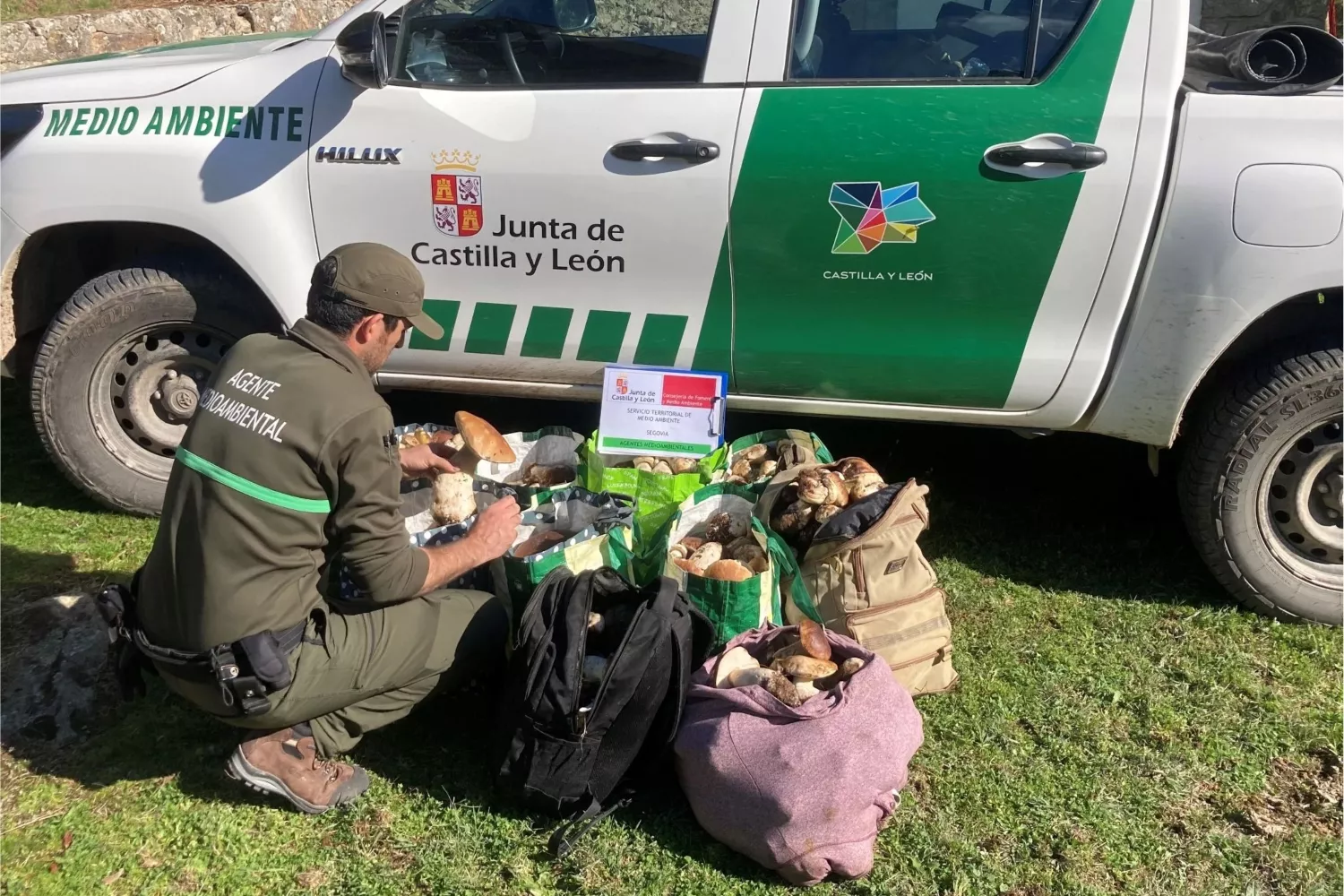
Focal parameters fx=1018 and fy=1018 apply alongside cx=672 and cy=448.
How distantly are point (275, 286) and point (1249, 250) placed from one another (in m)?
2.90

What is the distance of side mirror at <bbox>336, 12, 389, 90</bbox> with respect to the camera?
2973 mm

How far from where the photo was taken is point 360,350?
238 cm

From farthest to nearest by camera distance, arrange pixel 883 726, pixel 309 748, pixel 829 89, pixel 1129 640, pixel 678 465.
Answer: pixel 678 465, pixel 1129 640, pixel 829 89, pixel 309 748, pixel 883 726

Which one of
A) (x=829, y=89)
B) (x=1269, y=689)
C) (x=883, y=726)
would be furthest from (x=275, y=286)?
(x=1269, y=689)

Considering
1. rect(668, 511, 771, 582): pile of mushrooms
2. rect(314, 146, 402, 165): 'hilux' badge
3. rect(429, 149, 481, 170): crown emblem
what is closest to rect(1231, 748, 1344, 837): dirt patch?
rect(668, 511, 771, 582): pile of mushrooms

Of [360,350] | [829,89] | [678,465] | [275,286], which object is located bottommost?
[678,465]

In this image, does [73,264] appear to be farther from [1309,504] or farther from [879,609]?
[1309,504]

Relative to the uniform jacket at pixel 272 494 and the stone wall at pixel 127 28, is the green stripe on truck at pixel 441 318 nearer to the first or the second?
the uniform jacket at pixel 272 494

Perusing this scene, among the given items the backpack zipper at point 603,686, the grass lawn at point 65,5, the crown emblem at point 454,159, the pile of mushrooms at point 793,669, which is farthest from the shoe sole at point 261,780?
the grass lawn at point 65,5

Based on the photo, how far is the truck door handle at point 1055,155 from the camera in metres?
2.78

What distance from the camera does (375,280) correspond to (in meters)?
2.31

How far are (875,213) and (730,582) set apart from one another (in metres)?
1.14

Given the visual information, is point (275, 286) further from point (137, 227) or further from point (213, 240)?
point (137, 227)

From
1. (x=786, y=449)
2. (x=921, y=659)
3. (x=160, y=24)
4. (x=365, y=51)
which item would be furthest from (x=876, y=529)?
(x=160, y=24)
